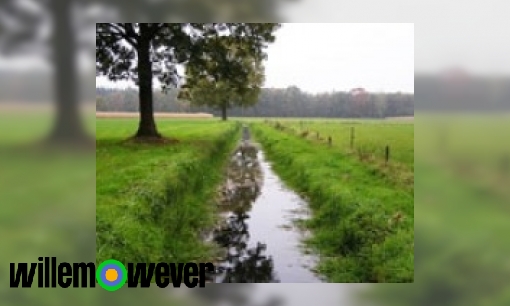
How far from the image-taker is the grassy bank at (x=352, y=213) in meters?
4.30

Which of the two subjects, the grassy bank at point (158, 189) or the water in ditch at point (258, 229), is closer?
the grassy bank at point (158, 189)

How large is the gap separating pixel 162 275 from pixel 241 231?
112 cm

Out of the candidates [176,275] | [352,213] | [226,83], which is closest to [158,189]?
[176,275]

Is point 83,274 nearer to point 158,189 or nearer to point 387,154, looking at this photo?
point 158,189

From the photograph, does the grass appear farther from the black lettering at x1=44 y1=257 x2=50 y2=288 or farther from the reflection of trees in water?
the black lettering at x1=44 y1=257 x2=50 y2=288

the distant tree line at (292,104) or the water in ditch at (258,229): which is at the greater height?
the distant tree line at (292,104)

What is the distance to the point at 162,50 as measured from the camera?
4410mm

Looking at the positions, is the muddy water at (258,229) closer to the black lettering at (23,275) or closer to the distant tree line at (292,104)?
the distant tree line at (292,104)

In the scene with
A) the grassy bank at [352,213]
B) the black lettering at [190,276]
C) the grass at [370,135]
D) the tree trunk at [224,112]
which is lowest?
the black lettering at [190,276]

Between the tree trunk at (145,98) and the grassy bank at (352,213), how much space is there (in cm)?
78

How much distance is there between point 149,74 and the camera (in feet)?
14.5

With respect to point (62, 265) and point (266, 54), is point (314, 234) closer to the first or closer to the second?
point (266, 54)

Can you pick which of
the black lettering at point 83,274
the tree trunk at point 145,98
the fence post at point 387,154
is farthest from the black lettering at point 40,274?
the fence post at point 387,154

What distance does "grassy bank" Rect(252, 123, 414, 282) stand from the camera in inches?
169
